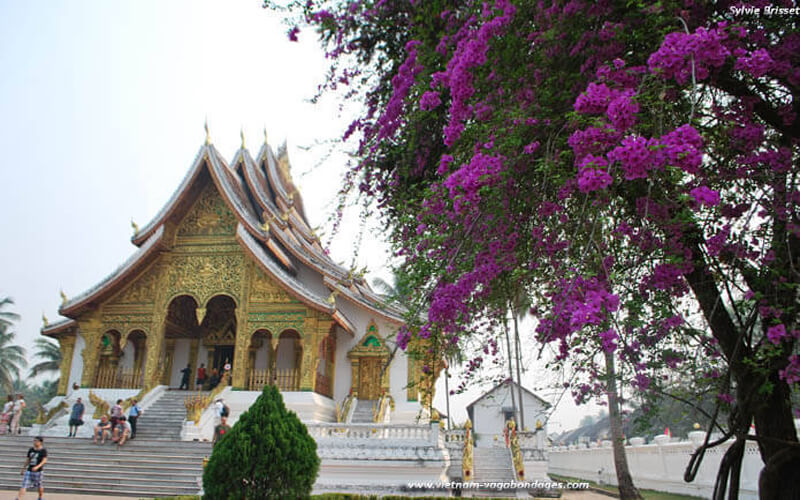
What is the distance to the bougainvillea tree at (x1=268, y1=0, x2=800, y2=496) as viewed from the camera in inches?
113

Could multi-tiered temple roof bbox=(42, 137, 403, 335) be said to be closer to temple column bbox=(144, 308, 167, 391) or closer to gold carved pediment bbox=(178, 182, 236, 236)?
gold carved pediment bbox=(178, 182, 236, 236)

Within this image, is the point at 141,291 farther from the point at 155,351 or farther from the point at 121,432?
the point at 121,432

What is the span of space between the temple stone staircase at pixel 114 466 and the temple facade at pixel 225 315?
9.12ft

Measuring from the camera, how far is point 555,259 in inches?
151

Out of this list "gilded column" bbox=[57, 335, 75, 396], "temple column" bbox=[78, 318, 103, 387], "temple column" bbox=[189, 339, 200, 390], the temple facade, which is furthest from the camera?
"temple column" bbox=[189, 339, 200, 390]

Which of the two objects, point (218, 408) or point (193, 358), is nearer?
point (218, 408)

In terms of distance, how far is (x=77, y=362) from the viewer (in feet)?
51.1

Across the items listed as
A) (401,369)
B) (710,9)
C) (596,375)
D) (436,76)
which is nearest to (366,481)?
(401,369)

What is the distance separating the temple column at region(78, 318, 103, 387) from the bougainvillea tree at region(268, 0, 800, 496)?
44.0 ft

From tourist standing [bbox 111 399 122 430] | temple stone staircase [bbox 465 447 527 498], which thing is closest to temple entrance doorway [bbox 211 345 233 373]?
tourist standing [bbox 111 399 122 430]

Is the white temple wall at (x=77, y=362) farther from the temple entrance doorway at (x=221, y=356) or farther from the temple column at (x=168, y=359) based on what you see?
the temple entrance doorway at (x=221, y=356)

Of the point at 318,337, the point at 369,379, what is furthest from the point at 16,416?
the point at 369,379

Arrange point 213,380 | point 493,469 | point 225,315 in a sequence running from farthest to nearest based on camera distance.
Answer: point 225,315 → point 213,380 → point 493,469

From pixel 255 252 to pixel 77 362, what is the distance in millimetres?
6034
